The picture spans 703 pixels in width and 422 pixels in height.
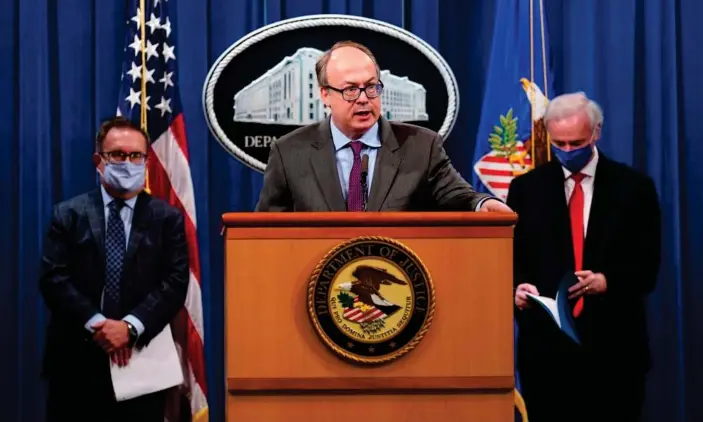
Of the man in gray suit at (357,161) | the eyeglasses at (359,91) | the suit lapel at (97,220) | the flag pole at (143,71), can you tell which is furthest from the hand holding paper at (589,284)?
the flag pole at (143,71)

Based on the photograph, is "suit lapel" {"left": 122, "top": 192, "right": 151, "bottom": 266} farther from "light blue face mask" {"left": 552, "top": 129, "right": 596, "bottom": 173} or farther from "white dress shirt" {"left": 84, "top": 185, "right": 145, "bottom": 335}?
"light blue face mask" {"left": 552, "top": 129, "right": 596, "bottom": 173}

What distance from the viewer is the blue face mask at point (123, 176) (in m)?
3.44

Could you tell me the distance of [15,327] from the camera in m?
4.18

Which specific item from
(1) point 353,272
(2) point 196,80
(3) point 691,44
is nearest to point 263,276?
(1) point 353,272

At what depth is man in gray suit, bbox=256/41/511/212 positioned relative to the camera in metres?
2.19

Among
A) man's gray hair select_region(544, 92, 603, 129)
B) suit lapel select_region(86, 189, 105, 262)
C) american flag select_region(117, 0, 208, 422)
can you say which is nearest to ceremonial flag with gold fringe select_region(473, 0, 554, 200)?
man's gray hair select_region(544, 92, 603, 129)

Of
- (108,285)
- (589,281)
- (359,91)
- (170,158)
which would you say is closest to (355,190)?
(359,91)

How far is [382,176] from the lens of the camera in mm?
2180

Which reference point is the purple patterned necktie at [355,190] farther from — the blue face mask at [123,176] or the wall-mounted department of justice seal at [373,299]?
the blue face mask at [123,176]

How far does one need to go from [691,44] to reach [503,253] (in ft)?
10.2

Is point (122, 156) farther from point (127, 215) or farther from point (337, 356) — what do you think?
point (337, 356)

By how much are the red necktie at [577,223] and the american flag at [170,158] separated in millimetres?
1675

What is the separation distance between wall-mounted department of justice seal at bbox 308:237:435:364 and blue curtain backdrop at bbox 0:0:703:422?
2.53 meters

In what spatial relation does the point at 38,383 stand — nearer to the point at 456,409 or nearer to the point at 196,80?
the point at 196,80
